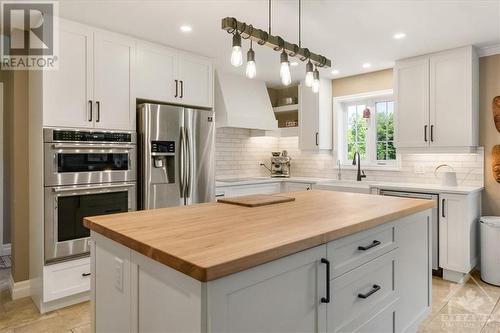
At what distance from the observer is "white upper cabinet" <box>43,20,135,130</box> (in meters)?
2.77

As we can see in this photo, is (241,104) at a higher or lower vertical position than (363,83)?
lower

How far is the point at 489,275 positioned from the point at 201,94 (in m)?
3.58

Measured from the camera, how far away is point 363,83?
15.3 ft

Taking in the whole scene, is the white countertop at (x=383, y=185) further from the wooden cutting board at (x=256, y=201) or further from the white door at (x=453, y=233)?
the wooden cutting board at (x=256, y=201)

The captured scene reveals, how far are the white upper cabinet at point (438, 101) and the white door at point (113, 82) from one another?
3.08 m

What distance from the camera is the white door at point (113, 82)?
301 centimetres

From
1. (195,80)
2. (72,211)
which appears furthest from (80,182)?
(195,80)

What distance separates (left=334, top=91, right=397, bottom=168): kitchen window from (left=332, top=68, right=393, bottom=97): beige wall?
88 mm

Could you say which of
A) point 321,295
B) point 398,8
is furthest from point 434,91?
point 321,295

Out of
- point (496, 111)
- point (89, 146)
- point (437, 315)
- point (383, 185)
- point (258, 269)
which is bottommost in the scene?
point (437, 315)

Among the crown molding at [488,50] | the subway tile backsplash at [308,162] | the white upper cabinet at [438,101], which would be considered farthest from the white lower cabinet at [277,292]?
the crown molding at [488,50]

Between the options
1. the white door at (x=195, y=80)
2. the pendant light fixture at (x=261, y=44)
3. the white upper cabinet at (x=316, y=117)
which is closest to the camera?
the pendant light fixture at (x=261, y=44)

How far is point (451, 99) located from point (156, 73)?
3.19 meters

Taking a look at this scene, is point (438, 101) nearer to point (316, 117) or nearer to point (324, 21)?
point (316, 117)
